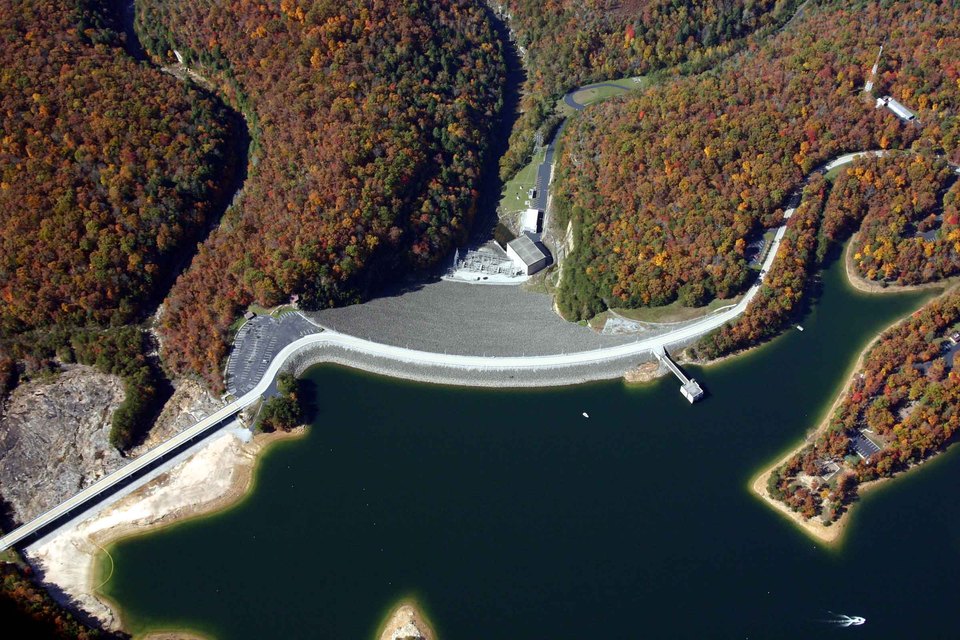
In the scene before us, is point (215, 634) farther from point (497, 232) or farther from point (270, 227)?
point (497, 232)

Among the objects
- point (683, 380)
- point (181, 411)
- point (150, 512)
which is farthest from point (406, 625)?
point (683, 380)

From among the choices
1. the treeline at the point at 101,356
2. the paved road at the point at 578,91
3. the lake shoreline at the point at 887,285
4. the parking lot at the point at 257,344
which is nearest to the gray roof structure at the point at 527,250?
the parking lot at the point at 257,344

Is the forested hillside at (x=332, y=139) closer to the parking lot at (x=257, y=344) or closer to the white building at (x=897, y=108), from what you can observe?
the parking lot at (x=257, y=344)

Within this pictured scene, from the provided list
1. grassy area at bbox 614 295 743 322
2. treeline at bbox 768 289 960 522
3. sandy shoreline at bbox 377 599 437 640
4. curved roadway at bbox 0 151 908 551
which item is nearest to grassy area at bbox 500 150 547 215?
grassy area at bbox 614 295 743 322

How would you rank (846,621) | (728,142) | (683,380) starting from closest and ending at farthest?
(846,621) < (683,380) < (728,142)

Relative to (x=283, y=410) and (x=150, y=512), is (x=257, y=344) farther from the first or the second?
(x=150, y=512)

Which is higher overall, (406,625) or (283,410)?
(283,410)

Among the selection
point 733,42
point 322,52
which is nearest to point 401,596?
point 322,52

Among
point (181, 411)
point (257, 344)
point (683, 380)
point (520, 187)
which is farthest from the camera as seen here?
point (520, 187)
